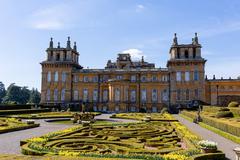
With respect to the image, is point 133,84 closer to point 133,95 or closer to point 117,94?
point 133,95

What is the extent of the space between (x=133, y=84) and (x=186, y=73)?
1029cm

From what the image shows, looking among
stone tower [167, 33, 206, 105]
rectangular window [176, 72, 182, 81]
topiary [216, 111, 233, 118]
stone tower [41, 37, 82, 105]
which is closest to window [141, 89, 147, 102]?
stone tower [167, 33, 206, 105]

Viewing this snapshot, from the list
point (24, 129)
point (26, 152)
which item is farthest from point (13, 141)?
point (24, 129)

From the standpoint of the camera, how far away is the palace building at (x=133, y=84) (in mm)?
54000

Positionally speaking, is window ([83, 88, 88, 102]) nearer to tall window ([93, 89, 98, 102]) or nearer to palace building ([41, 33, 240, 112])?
palace building ([41, 33, 240, 112])

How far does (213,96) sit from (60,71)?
3120cm

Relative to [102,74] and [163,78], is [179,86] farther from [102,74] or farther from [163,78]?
[102,74]

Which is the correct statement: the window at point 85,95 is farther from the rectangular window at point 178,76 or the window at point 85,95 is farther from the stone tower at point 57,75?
the rectangular window at point 178,76

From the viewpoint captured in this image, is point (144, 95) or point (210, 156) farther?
point (144, 95)

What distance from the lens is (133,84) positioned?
56.8m

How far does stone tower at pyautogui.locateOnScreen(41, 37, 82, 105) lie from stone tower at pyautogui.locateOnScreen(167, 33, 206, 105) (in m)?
20.2

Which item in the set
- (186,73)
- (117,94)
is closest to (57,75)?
(117,94)

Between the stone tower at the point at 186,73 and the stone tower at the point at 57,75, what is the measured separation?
20237 mm

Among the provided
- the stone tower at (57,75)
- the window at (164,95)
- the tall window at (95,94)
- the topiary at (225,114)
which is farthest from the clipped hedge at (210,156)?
the stone tower at (57,75)
